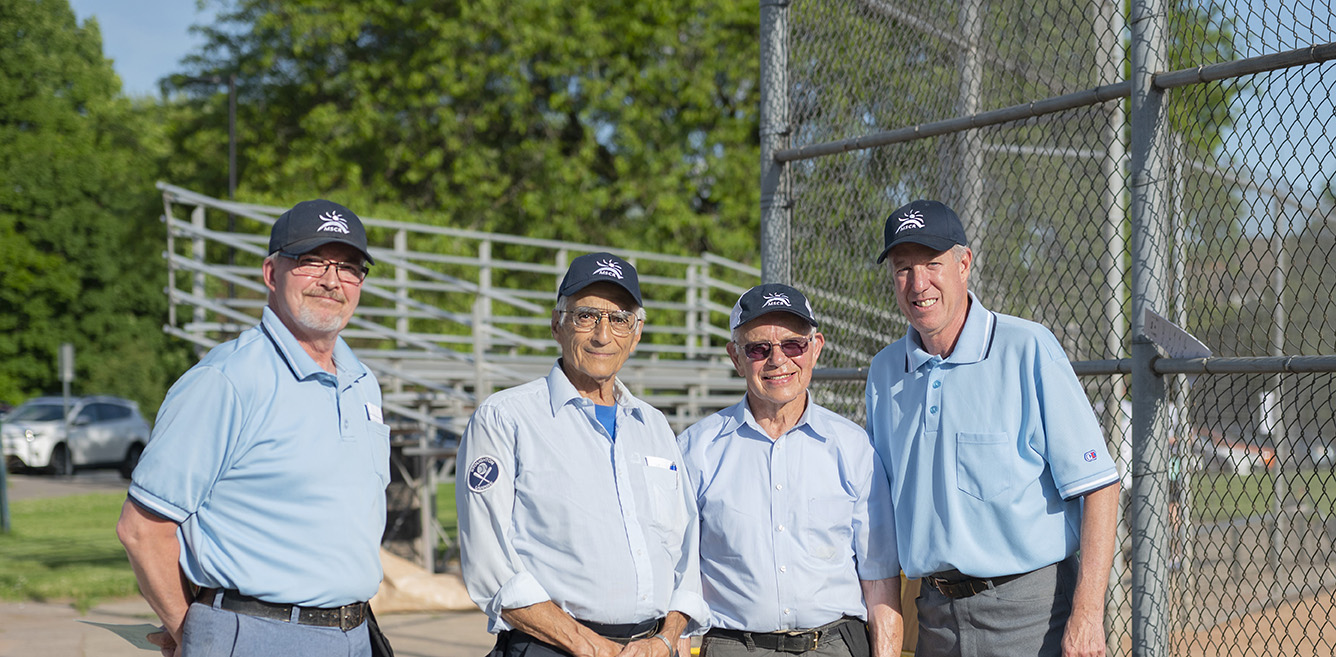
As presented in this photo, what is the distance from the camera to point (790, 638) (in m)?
3.21

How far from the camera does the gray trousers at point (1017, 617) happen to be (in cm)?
313

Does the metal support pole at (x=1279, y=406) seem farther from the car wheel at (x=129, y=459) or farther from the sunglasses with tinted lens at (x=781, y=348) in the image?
the car wheel at (x=129, y=459)

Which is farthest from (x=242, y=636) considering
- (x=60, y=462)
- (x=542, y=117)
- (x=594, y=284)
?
(x=60, y=462)

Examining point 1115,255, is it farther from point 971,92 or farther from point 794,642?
Result: point 794,642

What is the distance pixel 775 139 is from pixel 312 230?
254cm

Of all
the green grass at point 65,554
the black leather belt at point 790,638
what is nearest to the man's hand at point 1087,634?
the black leather belt at point 790,638

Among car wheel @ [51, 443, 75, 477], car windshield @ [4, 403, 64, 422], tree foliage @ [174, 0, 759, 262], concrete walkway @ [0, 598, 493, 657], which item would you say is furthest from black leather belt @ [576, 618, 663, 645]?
car windshield @ [4, 403, 64, 422]

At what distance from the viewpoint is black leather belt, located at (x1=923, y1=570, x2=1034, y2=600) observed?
124 inches

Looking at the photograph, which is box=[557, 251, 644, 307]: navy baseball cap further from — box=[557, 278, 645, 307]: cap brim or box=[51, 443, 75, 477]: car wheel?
box=[51, 443, 75, 477]: car wheel

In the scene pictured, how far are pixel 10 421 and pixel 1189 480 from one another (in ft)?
83.3

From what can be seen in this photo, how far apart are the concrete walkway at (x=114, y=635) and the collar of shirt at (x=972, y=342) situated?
5162mm

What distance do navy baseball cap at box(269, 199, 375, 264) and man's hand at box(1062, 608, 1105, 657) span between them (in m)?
2.14

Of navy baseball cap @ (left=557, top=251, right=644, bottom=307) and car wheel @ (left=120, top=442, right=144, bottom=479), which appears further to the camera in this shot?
car wheel @ (left=120, top=442, right=144, bottom=479)

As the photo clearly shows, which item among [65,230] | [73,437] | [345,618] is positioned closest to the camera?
[345,618]
